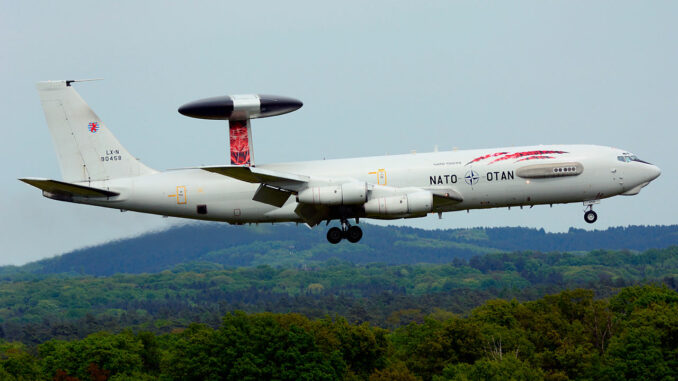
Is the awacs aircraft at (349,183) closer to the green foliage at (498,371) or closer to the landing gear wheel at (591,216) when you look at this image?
the landing gear wheel at (591,216)

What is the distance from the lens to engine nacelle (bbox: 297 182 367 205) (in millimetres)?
58875

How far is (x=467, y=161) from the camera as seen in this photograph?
6122cm

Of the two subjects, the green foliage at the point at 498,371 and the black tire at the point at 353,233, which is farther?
the green foliage at the point at 498,371

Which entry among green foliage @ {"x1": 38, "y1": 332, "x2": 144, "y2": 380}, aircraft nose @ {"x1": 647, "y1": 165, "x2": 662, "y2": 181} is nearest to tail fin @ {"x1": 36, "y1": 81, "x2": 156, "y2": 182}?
aircraft nose @ {"x1": 647, "y1": 165, "x2": 662, "y2": 181}

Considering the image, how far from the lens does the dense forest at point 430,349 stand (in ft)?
373

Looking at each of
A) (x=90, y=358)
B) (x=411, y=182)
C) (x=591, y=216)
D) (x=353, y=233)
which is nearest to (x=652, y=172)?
(x=591, y=216)

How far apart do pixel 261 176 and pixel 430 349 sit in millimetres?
69914

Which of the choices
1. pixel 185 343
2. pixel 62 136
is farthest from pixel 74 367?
pixel 62 136

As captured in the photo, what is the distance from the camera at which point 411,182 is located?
60.8 m

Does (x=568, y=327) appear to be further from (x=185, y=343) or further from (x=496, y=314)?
(x=185, y=343)

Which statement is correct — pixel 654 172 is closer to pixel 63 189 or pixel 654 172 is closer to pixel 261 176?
pixel 261 176

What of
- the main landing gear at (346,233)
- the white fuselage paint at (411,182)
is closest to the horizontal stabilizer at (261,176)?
the white fuselage paint at (411,182)

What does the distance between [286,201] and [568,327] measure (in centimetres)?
8145

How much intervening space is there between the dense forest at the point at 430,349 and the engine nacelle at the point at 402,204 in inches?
2153
